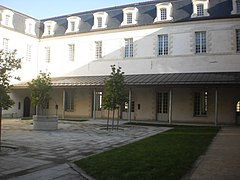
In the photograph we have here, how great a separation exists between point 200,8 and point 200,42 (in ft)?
8.45

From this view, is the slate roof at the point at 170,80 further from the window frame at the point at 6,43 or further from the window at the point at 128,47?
the window frame at the point at 6,43

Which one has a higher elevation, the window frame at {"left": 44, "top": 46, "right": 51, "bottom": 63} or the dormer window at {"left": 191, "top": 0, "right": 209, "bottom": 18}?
the dormer window at {"left": 191, "top": 0, "right": 209, "bottom": 18}

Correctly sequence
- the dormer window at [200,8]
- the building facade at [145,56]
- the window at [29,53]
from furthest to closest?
the window at [29,53] → the dormer window at [200,8] → the building facade at [145,56]

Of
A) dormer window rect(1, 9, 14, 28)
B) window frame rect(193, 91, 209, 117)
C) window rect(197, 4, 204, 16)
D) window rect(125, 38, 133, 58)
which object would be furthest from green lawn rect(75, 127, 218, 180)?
dormer window rect(1, 9, 14, 28)

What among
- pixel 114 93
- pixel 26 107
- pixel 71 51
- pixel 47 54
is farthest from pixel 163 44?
pixel 26 107

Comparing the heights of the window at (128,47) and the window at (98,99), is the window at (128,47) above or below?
above

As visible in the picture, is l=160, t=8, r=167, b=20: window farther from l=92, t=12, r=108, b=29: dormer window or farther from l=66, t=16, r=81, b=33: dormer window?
l=66, t=16, r=81, b=33: dormer window

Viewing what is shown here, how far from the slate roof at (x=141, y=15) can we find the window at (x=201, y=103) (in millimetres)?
5482

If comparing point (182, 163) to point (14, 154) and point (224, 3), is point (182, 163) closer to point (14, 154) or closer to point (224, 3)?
point (14, 154)

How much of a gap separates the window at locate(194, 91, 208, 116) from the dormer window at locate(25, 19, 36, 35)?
16.0 metres

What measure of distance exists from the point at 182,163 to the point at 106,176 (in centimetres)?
209

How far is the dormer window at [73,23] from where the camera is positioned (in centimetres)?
2655

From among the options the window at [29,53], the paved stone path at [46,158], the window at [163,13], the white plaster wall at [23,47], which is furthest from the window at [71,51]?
the paved stone path at [46,158]

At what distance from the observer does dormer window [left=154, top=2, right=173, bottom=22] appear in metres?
22.7
